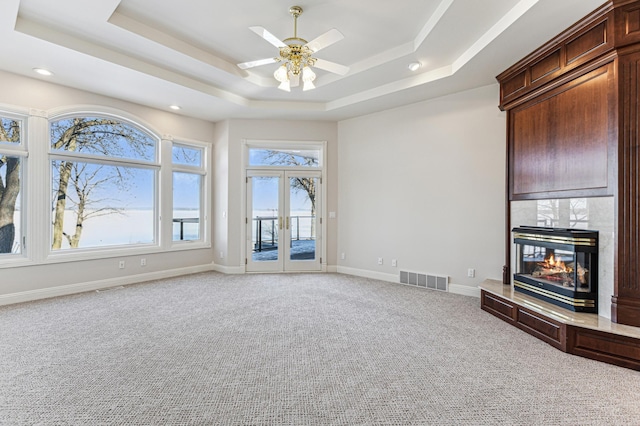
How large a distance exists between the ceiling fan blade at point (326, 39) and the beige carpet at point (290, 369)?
113 inches

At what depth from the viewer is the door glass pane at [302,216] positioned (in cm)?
A: 628

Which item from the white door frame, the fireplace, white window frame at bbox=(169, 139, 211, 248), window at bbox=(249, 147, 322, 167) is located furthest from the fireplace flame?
white window frame at bbox=(169, 139, 211, 248)

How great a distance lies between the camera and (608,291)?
279 cm

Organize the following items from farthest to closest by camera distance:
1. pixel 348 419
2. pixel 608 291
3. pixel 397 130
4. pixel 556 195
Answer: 1. pixel 397 130
2. pixel 556 195
3. pixel 608 291
4. pixel 348 419

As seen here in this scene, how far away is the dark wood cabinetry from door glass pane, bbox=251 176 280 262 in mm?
4240

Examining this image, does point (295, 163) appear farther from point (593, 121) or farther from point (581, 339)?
point (581, 339)

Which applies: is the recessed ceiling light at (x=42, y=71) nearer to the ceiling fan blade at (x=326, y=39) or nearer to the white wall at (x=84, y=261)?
the white wall at (x=84, y=261)

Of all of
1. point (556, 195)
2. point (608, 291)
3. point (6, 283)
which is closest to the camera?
point (608, 291)

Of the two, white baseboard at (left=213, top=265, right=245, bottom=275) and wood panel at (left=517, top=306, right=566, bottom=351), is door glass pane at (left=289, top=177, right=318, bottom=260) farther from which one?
wood panel at (left=517, top=306, right=566, bottom=351)

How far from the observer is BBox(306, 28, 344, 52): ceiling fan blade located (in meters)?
2.81

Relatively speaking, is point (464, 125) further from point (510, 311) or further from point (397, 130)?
point (510, 311)

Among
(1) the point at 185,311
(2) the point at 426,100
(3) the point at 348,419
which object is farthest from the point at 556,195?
(1) the point at 185,311

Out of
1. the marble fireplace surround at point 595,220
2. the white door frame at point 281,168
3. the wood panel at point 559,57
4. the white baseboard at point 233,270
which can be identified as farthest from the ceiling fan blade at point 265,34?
the white baseboard at point 233,270

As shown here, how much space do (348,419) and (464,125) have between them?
4.32 m
